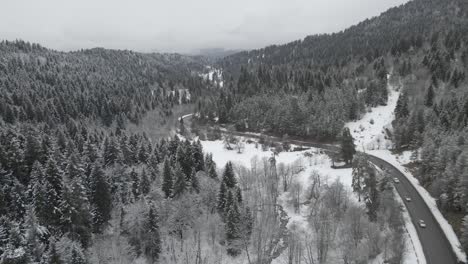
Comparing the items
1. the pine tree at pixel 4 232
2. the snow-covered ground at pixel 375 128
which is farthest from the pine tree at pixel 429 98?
the pine tree at pixel 4 232

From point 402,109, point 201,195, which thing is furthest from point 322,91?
point 201,195

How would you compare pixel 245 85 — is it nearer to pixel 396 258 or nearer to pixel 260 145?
pixel 260 145

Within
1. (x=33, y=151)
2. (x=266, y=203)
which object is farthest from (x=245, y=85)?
(x=33, y=151)

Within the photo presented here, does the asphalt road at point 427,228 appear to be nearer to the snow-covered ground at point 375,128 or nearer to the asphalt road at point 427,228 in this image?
the asphalt road at point 427,228

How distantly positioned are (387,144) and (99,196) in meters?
86.1

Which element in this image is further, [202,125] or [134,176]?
[202,125]

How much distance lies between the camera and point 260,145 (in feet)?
376

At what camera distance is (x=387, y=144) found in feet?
325

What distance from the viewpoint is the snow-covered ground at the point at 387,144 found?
50.5 metres

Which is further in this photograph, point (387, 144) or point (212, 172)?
point (387, 144)

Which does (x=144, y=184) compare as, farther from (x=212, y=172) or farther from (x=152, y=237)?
(x=212, y=172)

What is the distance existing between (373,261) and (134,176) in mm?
44270

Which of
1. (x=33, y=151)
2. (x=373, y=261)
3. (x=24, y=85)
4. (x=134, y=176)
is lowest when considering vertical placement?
(x=373, y=261)

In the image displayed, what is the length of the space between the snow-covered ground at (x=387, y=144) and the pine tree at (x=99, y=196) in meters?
48.8
